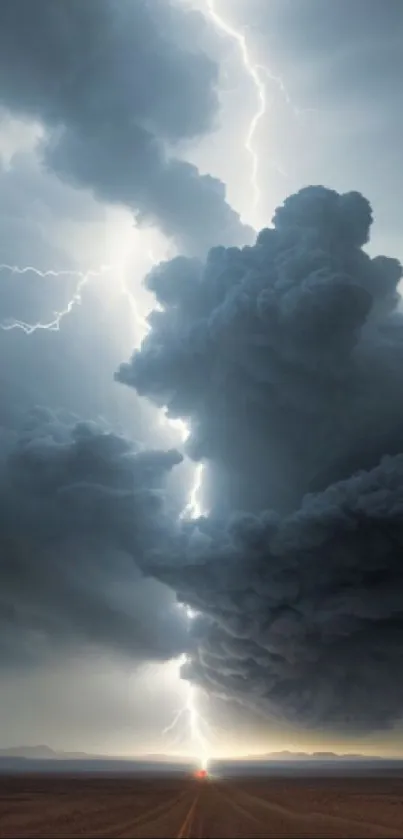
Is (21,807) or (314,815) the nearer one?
(314,815)

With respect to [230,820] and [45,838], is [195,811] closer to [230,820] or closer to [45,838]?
[230,820]

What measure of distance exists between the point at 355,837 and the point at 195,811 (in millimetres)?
23594

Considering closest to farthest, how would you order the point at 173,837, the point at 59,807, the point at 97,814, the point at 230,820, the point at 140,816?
the point at 173,837 → the point at 230,820 → the point at 140,816 → the point at 97,814 → the point at 59,807

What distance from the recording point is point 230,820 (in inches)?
2112

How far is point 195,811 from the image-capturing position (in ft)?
207

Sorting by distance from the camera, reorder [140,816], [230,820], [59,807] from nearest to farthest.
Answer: [230,820]
[140,816]
[59,807]

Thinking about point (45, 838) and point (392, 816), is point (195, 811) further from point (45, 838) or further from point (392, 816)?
point (45, 838)

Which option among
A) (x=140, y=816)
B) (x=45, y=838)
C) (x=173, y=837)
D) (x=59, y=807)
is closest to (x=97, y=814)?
(x=140, y=816)

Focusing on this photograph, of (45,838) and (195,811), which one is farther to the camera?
(195,811)

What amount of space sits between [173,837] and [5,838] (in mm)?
10229

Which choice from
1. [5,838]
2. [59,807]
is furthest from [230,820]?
[59,807]

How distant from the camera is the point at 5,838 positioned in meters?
41.2

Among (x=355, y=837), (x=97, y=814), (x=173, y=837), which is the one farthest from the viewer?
(x=97, y=814)

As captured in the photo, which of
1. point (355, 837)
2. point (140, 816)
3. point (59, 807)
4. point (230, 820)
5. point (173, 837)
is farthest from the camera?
point (59, 807)
